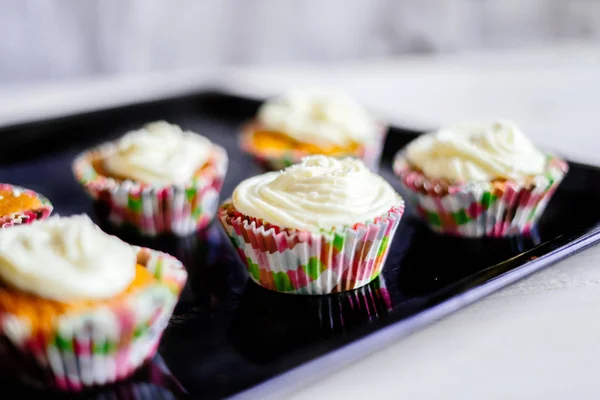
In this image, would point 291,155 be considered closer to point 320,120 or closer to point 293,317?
point 320,120

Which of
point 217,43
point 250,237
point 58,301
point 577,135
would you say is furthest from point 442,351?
point 217,43

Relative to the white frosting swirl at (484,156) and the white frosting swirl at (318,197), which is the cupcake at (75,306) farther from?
the white frosting swirl at (484,156)

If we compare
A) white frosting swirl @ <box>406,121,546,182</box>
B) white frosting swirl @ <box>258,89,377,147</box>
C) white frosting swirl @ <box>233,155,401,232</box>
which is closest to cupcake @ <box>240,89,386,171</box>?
white frosting swirl @ <box>258,89,377,147</box>

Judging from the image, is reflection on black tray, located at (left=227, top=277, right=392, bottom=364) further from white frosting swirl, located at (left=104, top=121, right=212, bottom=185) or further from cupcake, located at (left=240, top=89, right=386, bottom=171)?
cupcake, located at (left=240, top=89, right=386, bottom=171)

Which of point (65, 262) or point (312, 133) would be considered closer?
point (65, 262)

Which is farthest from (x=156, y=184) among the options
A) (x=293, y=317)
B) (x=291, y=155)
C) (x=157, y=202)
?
(x=293, y=317)

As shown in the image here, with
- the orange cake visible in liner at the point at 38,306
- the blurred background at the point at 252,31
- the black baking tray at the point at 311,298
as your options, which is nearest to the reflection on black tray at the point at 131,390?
the black baking tray at the point at 311,298

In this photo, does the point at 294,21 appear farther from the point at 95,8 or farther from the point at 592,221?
the point at 592,221
